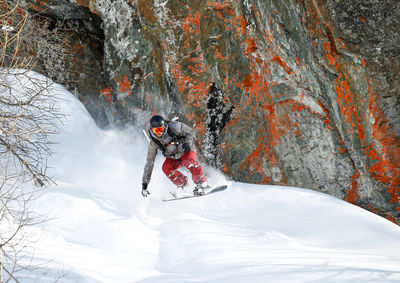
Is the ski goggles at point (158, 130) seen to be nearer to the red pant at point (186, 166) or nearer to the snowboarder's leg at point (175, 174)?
the red pant at point (186, 166)

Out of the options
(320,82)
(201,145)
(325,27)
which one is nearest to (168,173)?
(201,145)

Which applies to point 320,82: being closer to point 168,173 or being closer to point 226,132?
point 226,132

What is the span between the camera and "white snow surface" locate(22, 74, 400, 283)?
3031mm

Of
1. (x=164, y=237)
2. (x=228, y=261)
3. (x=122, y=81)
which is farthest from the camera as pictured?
(x=122, y=81)

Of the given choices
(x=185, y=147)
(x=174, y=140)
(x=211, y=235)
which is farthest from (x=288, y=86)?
(x=211, y=235)

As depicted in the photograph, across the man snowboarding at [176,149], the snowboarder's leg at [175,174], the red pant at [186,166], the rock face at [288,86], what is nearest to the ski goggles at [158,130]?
the man snowboarding at [176,149]

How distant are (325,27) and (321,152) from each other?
2.10 m

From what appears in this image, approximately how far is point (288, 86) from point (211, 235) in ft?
10.3

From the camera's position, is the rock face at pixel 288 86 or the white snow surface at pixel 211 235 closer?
the white snow surface at pixel 211 235

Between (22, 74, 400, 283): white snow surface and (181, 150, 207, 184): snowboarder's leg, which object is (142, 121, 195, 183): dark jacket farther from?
(22, 74, 400, 283): white snow surface

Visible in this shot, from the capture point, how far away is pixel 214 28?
22.2ft

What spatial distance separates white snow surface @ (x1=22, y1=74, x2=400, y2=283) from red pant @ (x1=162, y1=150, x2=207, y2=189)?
41 centimetres

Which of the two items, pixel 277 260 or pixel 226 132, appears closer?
pixel 277 260

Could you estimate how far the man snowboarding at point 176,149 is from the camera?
546 cm
